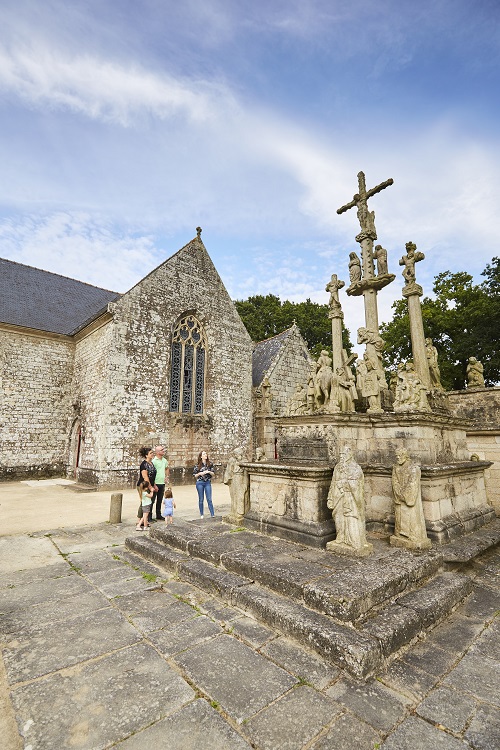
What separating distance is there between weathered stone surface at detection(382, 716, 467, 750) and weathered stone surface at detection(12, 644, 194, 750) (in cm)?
115

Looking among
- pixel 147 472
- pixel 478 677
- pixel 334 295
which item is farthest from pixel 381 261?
pixel 478 677

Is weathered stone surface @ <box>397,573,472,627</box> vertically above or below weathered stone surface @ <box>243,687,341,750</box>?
above

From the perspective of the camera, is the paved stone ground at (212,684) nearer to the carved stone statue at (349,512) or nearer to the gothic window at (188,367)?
the carved stone statue at (349,512)

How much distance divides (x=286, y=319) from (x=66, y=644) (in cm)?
2871

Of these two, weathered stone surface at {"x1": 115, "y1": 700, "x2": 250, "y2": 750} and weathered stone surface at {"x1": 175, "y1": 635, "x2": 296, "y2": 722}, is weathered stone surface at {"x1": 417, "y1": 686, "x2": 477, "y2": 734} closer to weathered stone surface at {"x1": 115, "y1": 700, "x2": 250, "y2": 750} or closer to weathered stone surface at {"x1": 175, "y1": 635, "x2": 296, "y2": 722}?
weathered stone surface at {"x1": 175, "y1": 635, "x2": 296, "y2": 722}

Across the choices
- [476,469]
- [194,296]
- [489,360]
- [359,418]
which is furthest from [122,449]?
[489,360]

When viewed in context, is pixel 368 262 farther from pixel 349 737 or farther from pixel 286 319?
pixel 286 319

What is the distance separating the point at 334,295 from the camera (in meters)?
7.41

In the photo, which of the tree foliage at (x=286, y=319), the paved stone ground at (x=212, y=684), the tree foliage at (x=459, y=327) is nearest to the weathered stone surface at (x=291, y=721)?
the paved stone ground at (x=212, y=684)

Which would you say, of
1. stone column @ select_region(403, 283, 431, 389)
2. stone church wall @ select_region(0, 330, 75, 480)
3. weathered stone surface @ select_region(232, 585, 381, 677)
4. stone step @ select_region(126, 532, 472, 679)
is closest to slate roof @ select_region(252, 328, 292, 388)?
stone church wall @ select_region(0, 330, 75, 480)

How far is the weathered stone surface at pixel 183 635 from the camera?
107 inches

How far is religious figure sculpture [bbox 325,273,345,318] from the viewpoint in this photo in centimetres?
734

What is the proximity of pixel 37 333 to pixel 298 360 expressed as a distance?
Answer: 12.9 metres

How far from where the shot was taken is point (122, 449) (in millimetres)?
12930
